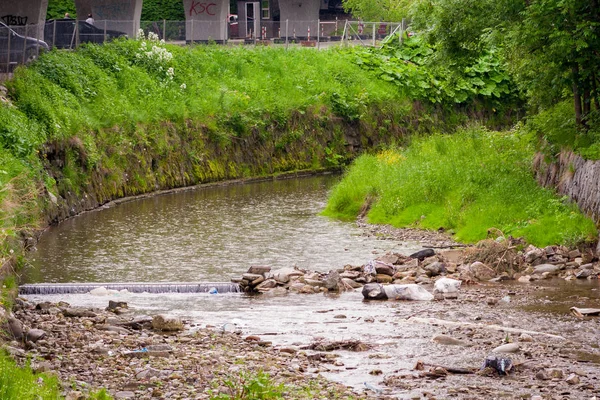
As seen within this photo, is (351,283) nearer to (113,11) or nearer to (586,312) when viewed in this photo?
(586,312)

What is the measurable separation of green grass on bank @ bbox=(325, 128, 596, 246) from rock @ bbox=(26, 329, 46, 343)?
11.9 meters

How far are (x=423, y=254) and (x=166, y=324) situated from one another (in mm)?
8142

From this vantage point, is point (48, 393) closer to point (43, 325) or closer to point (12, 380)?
point (12, 380)

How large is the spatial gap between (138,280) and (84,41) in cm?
2266

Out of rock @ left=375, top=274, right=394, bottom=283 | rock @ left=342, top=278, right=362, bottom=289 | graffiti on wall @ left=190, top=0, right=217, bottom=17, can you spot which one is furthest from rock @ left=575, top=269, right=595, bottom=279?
graffiti on wall @ left=190, top=0, right=217, bottom=17

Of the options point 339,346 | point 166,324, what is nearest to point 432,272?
point 339,346

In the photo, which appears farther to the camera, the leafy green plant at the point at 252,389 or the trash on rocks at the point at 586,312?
the trash on rocks at the point at 586,312

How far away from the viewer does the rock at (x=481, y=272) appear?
2130 cm

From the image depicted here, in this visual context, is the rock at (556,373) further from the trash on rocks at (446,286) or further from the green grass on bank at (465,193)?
the green grass on bank at (465,193)

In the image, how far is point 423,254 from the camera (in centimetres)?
2311

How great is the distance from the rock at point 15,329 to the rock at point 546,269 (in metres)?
10.8

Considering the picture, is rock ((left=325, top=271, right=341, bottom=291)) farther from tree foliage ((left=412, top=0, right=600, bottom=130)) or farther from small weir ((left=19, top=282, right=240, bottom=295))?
tree foliage ((left=412, top=0, right=600, bottom=130))

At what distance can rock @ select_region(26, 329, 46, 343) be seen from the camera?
15.3 meters

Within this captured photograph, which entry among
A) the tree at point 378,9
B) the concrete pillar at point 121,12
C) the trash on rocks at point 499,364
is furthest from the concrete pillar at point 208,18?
the trash on rocks at point 499,364
